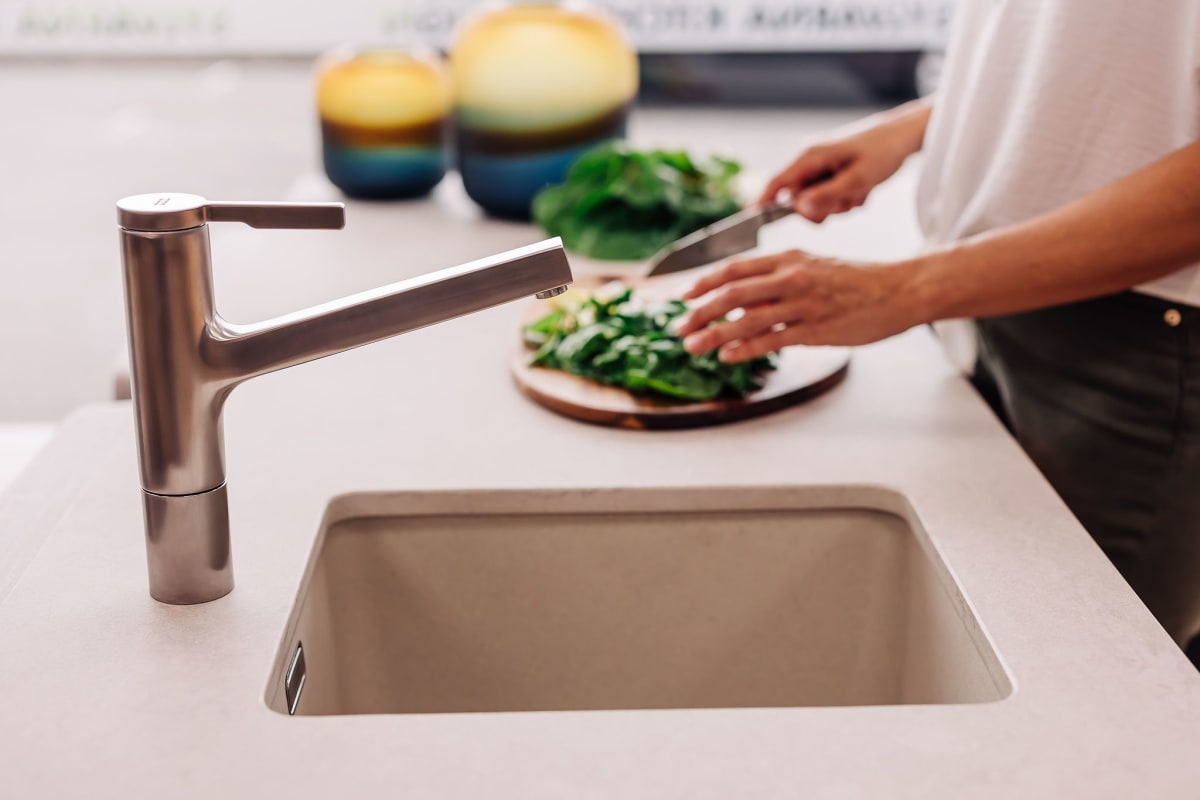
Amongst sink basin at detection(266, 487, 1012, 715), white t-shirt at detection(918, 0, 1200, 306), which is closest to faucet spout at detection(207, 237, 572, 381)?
sink basin at detection(266, 487, 1012, 715)

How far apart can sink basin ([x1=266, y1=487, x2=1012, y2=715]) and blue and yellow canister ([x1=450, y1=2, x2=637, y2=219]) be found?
32.7 inches

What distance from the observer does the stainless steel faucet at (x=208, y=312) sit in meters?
0.69

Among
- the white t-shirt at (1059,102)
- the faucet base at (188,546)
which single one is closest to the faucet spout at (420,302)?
the faucet base at (188,546)

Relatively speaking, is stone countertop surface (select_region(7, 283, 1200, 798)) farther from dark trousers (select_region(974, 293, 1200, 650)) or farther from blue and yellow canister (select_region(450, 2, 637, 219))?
blue and yellow canister (select_region(450, 2, 637, 219))

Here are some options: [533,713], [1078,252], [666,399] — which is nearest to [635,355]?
[666,399]

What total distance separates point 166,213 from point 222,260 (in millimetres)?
894

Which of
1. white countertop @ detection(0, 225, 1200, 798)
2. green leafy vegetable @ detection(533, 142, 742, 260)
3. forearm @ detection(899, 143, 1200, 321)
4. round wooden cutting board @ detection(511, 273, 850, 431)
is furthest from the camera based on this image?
green leafy vegetable @ detection(533, 142, 742, 260)

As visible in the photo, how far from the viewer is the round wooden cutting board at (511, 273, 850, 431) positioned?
3.50ft

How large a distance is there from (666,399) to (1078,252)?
0.36 metres

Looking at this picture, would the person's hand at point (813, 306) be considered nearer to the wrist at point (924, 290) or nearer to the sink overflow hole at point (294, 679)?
the wrist at point (924, 290)

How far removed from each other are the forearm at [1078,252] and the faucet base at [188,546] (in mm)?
576

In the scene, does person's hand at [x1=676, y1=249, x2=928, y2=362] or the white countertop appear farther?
person's hand at [x1=676, y1=249, x2=928, y2=362]

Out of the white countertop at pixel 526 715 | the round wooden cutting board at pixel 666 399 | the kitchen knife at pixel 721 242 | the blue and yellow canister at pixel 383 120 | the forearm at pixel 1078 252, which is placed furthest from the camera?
the blue and yellow canister at pixel 383 120

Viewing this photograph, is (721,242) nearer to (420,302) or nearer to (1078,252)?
(1078,252)
